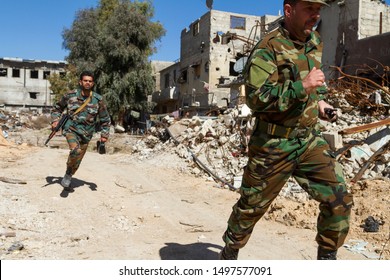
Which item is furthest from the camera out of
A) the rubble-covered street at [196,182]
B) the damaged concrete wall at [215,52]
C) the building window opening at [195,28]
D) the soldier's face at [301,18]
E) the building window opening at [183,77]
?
the building window opening at [183,77]

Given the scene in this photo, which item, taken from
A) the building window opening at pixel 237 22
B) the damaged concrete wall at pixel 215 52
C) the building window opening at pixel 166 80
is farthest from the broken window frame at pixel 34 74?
the building window opening at pixel 237 22

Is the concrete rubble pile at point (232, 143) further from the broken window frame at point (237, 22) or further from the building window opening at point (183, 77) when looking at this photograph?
the building window opening at point (183, 77)

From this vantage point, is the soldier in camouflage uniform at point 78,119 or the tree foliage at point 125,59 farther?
the tree foliage at point 125,59

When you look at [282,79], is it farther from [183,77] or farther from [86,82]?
[183,77]

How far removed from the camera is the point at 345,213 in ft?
9.42

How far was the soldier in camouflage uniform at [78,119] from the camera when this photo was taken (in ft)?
20.0

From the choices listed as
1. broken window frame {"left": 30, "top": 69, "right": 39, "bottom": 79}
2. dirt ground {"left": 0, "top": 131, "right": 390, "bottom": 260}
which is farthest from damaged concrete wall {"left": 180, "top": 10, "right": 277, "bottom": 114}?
broken window frame {"left": 30, "top": 69, "right": 39, "bottom": 79}

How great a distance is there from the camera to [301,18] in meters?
2.87

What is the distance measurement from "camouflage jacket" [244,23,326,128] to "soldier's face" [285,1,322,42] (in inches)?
2.2

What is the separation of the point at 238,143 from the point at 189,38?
28353mm

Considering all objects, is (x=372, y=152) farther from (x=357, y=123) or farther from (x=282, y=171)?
(x=282, y=171)

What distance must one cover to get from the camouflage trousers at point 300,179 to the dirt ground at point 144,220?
38.3 inches

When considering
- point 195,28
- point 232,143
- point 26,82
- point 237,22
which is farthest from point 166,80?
point 232,143

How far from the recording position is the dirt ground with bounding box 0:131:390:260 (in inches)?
158
